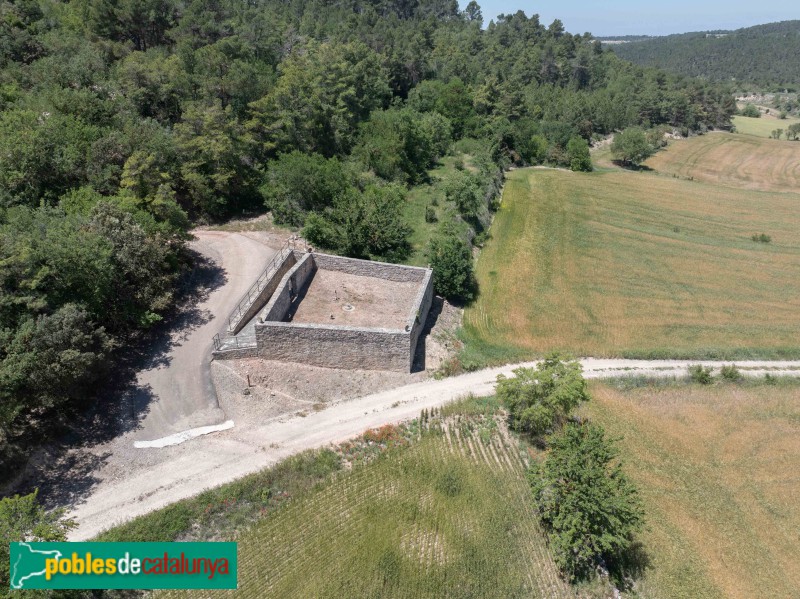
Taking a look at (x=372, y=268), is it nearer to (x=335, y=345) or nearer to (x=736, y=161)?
(x=335, y=345)

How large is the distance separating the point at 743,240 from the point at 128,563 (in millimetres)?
65291

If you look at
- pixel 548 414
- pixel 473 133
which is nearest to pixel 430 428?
pixel 548 414

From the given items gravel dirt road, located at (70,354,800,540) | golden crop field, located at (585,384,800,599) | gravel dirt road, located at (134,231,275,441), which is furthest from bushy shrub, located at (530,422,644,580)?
gravel dirt road, located at (134,231,275,441)

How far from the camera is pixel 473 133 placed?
77.5 meters

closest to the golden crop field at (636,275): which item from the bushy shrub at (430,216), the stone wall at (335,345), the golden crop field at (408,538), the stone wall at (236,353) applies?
the bushy shrub at (430,216)

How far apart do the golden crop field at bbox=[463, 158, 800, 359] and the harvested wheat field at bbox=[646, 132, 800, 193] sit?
17.1 meters

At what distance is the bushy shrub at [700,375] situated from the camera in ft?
105

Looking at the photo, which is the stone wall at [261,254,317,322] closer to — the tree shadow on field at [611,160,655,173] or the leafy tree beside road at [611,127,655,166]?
the leafy tree beside road at [611,127,655,166]

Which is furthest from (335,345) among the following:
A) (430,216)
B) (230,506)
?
(430,216)

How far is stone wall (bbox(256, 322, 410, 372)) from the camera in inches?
1096

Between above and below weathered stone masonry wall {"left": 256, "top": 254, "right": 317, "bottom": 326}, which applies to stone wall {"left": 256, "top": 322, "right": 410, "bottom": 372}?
below

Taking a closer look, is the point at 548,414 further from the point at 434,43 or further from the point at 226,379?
the point at 434,43

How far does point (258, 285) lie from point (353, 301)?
6.80 metres

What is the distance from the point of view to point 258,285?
3291cm
